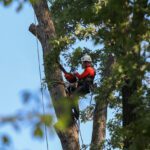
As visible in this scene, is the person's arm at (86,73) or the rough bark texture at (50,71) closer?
the rough bark texture at (50,71)

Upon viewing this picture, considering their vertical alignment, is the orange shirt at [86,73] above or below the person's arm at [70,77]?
above

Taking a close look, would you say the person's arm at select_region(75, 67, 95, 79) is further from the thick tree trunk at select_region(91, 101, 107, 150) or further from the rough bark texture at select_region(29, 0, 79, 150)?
the thick tree trunk at select_region(91, 101, 107, 150)

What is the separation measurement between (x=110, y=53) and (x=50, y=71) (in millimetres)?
1071

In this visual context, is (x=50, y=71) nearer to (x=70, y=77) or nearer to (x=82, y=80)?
(x=70, y=77)

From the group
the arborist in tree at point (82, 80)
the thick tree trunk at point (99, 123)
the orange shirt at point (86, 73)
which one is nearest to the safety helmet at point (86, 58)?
the arborist in tree at point (82, 80)

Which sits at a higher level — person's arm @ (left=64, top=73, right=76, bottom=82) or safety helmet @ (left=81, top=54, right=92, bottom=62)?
safety helmet @ (left=81, top=54, right=92, bottom=62)

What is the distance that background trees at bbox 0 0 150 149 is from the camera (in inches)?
239

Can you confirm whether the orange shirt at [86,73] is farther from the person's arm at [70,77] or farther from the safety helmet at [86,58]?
the safety helmet at [86,58]

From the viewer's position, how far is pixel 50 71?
32.7ft

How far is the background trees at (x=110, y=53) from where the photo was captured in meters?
6.06

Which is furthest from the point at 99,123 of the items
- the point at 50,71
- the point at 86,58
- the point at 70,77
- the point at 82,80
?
the point at 50,71

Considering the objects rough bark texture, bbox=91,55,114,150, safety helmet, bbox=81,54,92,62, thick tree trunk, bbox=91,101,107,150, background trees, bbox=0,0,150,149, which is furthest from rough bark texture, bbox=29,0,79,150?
thick tree trunk, bbox=91,101,107,150

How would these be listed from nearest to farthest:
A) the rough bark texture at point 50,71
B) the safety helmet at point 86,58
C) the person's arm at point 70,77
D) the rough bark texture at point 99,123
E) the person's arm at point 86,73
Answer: the rough bark texture at point 50,71
the person's arm at point 70,77
the person's arm at point 86,73
the safety helmet at point 86,58
the rough bark texture at point 99,123

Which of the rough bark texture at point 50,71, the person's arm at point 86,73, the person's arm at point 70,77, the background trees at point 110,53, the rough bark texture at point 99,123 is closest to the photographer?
the background trees at point 110,53
